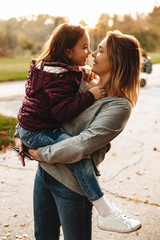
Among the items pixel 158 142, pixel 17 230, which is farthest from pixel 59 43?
pixel 158 142

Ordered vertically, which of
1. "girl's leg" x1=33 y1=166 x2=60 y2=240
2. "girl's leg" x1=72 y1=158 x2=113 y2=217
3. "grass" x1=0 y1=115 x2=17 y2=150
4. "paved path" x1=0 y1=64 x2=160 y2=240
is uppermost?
"girl's leg" x1=72 y1=158 x2=113 y2=217

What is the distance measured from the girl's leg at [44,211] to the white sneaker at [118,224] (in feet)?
1.23

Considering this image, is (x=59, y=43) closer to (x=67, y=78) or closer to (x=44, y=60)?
(x=44, y=60)

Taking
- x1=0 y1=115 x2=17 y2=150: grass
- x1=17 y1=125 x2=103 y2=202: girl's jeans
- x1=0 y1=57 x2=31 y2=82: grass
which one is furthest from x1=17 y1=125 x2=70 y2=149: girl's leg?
x1=0 y1=57 x2=31 y2=82: grass

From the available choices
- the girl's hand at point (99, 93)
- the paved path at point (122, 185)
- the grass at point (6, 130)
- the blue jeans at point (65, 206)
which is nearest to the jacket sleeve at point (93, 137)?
the girl's hand at point (99, 93)

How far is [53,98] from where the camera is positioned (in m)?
1.61

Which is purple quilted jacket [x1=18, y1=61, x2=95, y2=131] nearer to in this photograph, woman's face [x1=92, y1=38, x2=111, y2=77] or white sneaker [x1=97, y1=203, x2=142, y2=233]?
woman's face [x1=92, y1=38, x2=111, y2=77]

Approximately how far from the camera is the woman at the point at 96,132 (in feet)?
4.91

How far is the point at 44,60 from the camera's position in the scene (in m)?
1.75

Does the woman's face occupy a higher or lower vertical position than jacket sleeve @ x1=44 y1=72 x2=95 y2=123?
higher

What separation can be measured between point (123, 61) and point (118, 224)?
871 mm

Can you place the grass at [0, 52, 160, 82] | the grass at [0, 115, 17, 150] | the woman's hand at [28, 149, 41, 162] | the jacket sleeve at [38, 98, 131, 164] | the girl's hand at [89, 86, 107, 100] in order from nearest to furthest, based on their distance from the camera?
the jacket sleeve at [38, 98, 131, 164], the girl's hand at [89, 86, 107, 100], the woman's hand at [28, 149, 41, 162], the grass at [0, 115, 17, 150], the grass at [0, 52, 160, 82]

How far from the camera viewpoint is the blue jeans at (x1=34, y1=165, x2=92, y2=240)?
1627 mm

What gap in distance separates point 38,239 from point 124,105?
111cm
